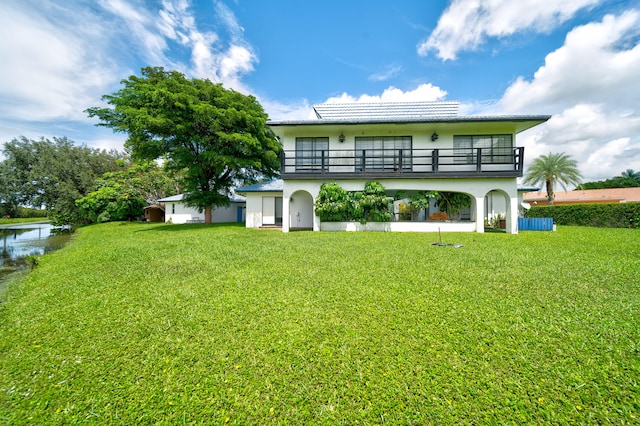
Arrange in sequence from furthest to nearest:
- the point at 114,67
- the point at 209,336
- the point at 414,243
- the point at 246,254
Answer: the point at 114,67 → the point at 414,243 → the point at 246,254 → the point at 209,336

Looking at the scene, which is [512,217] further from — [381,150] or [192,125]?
[192,125]

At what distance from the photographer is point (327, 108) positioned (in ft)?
54.0

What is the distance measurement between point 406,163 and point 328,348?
12.6 metres

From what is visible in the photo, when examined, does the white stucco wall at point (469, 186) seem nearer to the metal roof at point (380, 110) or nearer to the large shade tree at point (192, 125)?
the metal roof at point (380, 110)

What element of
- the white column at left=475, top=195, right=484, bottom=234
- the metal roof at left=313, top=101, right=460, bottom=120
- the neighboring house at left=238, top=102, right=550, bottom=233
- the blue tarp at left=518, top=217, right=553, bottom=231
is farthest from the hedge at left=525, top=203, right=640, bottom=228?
the metal roof at left=313, top=101, right=460, bottom=120

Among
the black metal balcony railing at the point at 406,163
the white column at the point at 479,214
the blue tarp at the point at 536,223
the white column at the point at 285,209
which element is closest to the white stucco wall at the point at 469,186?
the white column at the point at 479,214

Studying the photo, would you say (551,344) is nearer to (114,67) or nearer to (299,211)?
(299,211)

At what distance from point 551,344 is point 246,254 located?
700 cm

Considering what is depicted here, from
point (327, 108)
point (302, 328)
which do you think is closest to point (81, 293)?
point (302, 328)

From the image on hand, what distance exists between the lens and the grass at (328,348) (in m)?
2.21

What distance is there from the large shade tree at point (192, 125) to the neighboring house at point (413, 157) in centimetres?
383

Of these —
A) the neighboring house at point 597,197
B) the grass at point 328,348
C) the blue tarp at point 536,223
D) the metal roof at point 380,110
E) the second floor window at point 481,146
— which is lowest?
the grass at point 328,348

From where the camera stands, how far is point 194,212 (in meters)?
23.6

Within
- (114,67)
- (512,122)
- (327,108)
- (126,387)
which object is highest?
(114,67)
